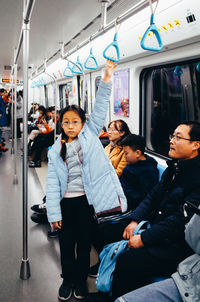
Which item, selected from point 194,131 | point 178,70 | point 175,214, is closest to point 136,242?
point 175,214

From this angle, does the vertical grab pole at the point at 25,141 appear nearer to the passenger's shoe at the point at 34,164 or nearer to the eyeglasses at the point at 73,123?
the eyeglasses at the point at 73,123

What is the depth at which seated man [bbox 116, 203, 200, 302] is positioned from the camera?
5.39 feet

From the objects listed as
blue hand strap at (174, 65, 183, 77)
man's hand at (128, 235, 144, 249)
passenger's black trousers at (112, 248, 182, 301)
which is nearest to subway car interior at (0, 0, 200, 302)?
blue hand strap at (174, 65, 183, 77)

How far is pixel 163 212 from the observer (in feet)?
7.43

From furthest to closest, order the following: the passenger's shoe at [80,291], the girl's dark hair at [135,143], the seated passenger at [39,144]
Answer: the seated passenger at [39,144], the girl's dark hair at [135,143], the passenger's shoe at [80,291]

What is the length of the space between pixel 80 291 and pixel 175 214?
3.41 ft

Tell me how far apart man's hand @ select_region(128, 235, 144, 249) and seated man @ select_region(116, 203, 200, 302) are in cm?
41

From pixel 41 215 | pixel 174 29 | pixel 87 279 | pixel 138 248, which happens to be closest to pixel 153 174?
pixel 138 248

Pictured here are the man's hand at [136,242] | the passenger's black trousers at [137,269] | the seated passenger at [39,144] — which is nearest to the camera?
the passenger's black trousers at [137,269]

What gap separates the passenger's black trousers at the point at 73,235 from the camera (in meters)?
2.43

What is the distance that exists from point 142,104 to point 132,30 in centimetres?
113

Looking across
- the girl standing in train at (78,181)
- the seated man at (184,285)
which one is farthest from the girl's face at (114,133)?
the seated man at (184,285)

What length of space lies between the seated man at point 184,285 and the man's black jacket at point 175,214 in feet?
0.95

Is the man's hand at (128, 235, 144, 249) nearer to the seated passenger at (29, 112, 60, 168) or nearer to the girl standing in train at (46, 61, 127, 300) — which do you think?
the girl standing in train at (46, 61, 127, 300)
